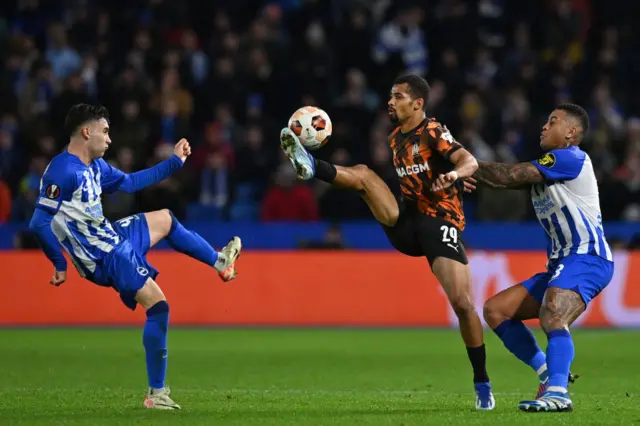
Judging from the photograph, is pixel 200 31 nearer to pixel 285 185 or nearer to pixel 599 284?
pixel 285 185

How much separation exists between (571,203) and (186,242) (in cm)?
294

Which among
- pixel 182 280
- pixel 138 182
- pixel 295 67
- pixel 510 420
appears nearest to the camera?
pixel 510 420

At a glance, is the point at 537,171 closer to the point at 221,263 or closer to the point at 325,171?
the point at 325,171

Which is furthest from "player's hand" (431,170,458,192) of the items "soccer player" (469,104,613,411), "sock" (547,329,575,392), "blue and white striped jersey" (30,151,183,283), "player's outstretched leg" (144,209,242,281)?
"blue and white striped jersey" (30,151,183,283)

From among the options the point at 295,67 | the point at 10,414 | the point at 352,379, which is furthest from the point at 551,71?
the point at 10,414

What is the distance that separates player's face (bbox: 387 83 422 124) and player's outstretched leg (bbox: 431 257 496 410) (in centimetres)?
115

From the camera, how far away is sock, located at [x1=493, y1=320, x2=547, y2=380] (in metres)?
8.91

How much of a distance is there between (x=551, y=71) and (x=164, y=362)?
12.8 meters

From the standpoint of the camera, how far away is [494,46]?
20.5 metres

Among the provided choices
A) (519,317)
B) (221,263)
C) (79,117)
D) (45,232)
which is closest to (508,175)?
(519,317)

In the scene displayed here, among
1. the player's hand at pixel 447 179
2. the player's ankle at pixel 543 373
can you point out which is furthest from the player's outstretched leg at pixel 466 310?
the player's hand at pixel 447 179

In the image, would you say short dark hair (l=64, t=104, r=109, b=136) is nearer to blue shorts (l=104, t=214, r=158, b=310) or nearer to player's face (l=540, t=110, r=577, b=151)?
blue shorts (l=104, t=214, r=158, b=310)

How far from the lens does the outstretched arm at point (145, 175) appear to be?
358 inches

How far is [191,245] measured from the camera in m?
9.24
